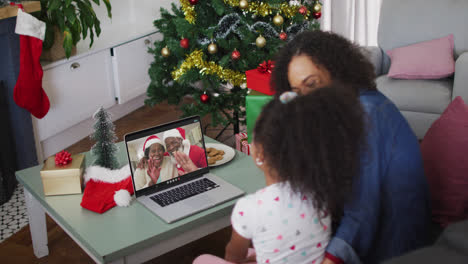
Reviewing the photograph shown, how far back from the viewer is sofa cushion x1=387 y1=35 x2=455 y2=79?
2.73m

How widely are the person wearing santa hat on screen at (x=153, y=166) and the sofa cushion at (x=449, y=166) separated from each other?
86cm

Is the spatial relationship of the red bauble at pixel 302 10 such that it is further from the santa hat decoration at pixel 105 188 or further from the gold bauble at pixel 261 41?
the santa hat decoration at pixel 105 188

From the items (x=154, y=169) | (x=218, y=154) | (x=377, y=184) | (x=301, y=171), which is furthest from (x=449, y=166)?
(x=154, y=169)

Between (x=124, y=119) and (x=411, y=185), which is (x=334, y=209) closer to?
(x=411, y=185)

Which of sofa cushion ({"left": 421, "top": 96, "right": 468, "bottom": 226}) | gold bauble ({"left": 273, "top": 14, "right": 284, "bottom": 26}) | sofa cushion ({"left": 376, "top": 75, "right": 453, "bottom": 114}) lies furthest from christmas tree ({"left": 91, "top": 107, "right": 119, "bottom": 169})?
sofa cushion ({"left": 376, "top": 75, "right": 453, "bottom": 114})

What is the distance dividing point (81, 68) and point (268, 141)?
255cm

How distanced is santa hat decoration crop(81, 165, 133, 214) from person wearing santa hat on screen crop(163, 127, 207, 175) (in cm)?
18

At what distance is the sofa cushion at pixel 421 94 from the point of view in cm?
263

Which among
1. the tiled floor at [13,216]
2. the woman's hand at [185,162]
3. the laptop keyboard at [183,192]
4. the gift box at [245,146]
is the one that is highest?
the woman's hand at [185,162]

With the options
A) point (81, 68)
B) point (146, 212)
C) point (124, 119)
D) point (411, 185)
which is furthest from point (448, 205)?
point (124, 119)

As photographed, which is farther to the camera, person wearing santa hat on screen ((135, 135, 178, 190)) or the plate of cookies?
the plate of cookies

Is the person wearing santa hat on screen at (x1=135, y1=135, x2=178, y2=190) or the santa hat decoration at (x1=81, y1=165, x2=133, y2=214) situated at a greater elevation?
the person wearing santa hat on screen at (x1=135, y1=135, x2=178, y2=190)

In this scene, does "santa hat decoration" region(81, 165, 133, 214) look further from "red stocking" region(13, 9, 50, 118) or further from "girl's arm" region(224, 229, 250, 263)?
"red stocking" region(13, 9, 50, 118)

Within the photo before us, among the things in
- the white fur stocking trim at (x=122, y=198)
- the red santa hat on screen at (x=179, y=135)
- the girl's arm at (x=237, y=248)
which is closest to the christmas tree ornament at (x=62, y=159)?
the white fur stocking trim at (x=122, y=198)
